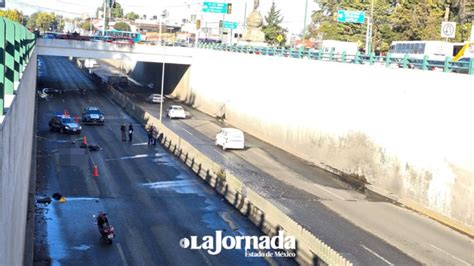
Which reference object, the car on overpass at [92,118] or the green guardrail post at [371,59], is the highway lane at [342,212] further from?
the car on overpass at [92,118]

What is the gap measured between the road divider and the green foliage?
1616 inches

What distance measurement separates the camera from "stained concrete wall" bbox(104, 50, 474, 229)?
91.9 feet

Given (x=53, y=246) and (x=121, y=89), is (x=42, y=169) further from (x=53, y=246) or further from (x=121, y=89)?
(x=121, y=89)

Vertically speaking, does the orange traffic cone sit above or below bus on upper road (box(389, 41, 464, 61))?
below

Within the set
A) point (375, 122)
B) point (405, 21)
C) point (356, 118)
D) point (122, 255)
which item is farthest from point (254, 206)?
point (405, 21)

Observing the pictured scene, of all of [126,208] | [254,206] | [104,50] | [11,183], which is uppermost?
[104,50]

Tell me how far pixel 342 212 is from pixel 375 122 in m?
8.82

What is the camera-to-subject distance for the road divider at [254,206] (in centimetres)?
1853

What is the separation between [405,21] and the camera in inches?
2936

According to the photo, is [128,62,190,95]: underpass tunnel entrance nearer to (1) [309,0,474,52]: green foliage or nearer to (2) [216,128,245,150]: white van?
(1) [309,0,474,52]: green foliage

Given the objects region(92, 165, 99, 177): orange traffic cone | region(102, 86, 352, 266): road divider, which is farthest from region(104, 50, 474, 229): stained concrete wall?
region(92, 165, 99, 177): orange traffic cone

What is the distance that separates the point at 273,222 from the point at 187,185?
994 cm

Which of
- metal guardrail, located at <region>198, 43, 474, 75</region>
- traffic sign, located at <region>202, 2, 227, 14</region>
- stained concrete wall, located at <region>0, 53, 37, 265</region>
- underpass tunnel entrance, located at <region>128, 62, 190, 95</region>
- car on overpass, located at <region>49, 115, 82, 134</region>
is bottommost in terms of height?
car on overpass, located at <region>49, 115, 82, 134</region>

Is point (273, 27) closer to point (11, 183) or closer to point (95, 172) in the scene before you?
point (95, 172)
